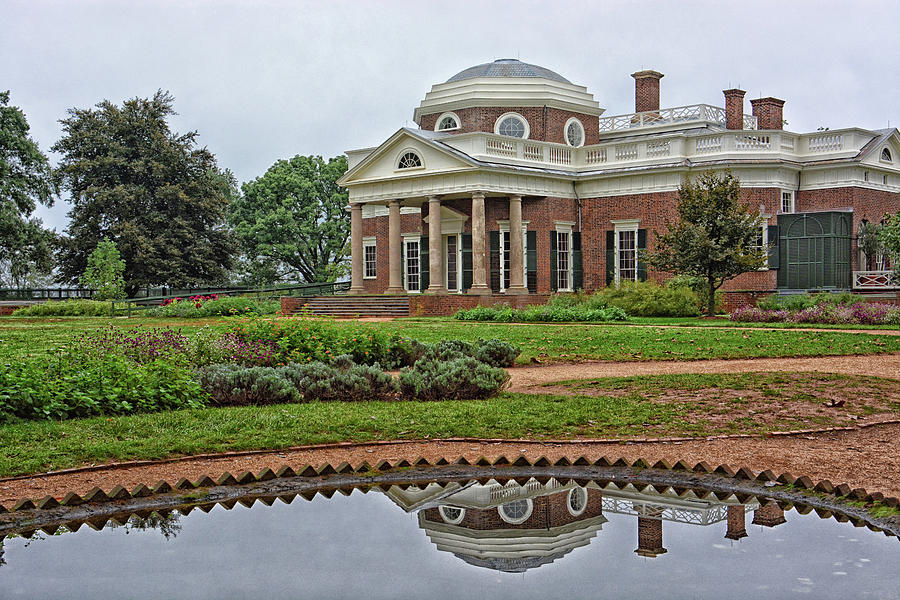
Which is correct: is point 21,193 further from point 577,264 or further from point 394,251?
point 577,264

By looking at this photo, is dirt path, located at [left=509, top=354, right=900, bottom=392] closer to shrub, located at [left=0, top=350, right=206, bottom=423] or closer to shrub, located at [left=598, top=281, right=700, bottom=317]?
shrub, located at [left=0, top=350, right=206, bottom=423]

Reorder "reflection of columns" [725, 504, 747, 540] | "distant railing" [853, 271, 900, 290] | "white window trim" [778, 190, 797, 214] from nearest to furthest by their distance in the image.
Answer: "reflection of columns" [725, 504, 747, 540], "distant railing" [853, 271, 900, 290], "white window trim" [778, 190, 797, 214]

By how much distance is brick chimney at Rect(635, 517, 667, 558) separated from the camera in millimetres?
5785

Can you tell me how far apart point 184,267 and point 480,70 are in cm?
1902

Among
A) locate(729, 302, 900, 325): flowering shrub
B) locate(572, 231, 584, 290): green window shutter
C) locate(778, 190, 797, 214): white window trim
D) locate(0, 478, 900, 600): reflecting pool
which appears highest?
locate(778, 190, 797, 214): white window trim

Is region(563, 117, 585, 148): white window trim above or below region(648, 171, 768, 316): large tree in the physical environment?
above

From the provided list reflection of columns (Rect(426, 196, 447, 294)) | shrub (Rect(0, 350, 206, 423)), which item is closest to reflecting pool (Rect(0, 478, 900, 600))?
shrub (Rect(0, 350, 206, 423))

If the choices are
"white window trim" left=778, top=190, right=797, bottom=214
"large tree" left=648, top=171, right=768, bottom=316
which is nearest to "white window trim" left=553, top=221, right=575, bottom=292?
"white window trim" left=778, top=190, right=797, bottom=214

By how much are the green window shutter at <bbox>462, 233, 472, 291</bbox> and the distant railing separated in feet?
45.7

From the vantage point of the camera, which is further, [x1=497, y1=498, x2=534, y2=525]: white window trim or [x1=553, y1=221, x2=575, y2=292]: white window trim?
[x1=553, y1=221, x2=575, y2=292]: white window trim

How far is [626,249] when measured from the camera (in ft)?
115

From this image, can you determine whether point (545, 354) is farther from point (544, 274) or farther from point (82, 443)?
point (544, 274)

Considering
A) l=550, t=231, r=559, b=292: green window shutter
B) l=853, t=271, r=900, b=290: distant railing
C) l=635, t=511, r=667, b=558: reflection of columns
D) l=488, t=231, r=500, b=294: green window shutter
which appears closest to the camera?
l=635, t=511, r=667, b=558: reflection of columns

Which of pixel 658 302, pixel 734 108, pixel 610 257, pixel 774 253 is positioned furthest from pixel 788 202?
pixel 658 302
